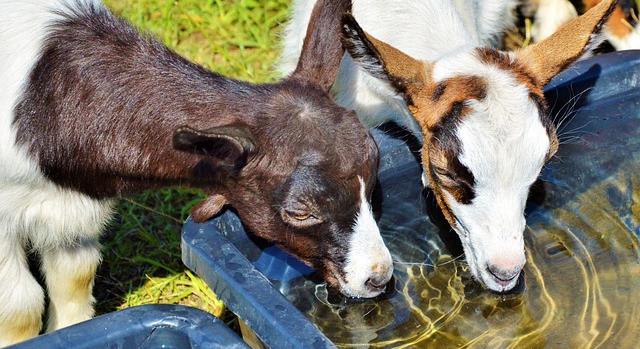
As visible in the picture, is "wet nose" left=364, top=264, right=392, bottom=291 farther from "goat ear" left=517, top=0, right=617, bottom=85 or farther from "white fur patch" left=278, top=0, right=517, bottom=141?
"goat ear" left=517, top=0, right=617, bottom=85

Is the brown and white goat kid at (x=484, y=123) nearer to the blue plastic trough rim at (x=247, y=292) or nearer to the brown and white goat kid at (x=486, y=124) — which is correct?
the brown and white goat kid at (x=486, y=124)

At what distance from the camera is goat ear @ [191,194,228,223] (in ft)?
17.7

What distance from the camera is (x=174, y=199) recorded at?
7.41m

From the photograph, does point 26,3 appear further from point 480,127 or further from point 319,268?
point 480,127

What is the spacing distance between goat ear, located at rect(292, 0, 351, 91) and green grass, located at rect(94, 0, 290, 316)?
858mm

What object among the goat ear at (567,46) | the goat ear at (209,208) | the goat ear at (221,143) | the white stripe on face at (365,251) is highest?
the goat ear at (221,143)

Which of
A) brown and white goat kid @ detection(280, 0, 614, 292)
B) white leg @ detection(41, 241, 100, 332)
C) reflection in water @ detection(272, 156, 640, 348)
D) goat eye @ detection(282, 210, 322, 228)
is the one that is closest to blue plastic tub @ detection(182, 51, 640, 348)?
reflection in water @ detection(272, 156, 640, 348)

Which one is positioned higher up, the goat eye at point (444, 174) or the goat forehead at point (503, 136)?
the goat forehead at point (503, 136)

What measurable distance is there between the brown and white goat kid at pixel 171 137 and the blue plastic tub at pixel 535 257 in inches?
11.8

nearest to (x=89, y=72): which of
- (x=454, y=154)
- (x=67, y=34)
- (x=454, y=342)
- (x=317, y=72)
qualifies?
(x=67, y=34)

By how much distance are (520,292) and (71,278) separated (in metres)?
2.36

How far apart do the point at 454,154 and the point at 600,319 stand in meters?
1.16

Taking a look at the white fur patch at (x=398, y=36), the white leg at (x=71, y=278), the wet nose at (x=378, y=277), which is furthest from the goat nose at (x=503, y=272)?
the white leg at (x=71, y=278)

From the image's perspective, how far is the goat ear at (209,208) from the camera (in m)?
5.39
